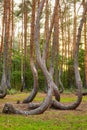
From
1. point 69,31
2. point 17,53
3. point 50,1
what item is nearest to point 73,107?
point 50,1

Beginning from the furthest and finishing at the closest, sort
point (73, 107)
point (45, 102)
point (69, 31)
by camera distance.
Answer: point (69, 31)
point (73, 107)
point (45, 102)

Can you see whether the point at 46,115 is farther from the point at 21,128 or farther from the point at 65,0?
the point at 65,0

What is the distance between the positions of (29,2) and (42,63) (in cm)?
1575

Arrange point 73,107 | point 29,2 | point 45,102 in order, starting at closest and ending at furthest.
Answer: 1. point 45,102
2. point 73,107
3. point 29,2

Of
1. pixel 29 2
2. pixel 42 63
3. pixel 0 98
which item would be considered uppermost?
pixel 29 2

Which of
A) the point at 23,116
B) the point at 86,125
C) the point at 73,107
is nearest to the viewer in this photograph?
the point at 86,125

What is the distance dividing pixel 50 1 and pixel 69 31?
16.4 ft

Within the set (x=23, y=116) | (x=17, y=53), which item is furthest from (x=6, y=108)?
(x=17, y=53)

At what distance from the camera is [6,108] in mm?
11836

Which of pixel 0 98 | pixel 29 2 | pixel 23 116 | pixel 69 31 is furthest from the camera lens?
pixel 69 31

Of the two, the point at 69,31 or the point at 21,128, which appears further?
the point at 69,31

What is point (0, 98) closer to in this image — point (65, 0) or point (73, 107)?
point (73, 107)

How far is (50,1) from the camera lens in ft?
99.7

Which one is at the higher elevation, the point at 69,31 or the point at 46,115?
the point at 69,31
